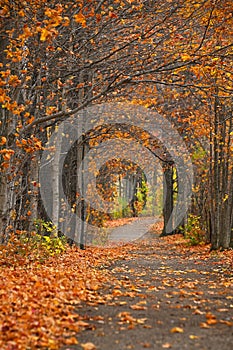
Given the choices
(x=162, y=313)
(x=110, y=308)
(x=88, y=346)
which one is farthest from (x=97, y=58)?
(x=88, y=346)

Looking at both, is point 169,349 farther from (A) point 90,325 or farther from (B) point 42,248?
(B) point 42,248

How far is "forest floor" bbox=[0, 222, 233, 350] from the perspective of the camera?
18.2ft

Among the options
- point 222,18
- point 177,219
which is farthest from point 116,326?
point 177,219

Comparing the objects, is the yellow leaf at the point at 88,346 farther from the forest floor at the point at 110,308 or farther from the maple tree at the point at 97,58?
the maple tree at the point at 97,58

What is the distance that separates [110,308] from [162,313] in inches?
30.2

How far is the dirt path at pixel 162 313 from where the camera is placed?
5586 mm

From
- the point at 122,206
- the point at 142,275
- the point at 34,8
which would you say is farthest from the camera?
the point at 122,206

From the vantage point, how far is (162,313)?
7.10 m

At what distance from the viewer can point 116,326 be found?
6281mm

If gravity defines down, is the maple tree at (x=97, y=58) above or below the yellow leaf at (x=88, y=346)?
above

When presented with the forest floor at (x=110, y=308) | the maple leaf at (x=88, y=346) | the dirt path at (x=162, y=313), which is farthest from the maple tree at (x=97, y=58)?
the maple leaf at (x=88, y=346)

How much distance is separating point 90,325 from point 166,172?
84.6 ft

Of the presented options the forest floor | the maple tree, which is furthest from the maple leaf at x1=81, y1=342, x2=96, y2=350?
the maple tree

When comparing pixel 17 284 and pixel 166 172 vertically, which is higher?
pixel 166 172
